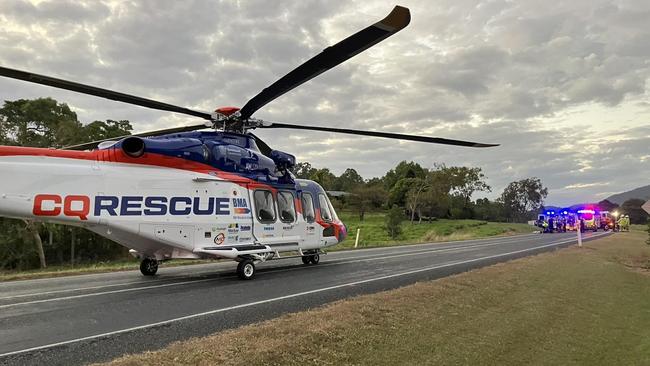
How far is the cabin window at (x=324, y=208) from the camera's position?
15.7 meters

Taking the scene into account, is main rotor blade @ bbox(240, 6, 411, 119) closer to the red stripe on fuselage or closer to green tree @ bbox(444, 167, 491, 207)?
the red stripe on fuselage

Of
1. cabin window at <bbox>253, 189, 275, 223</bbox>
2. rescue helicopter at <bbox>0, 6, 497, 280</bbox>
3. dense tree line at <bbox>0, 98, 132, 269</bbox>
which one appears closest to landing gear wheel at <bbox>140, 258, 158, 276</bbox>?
rescue helicopter at <bbox>0, 6, 497, 280</bbox>

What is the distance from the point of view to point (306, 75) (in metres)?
8.76

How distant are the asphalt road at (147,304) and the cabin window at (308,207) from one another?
5.41 feet

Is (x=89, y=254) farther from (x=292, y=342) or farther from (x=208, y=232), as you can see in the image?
(x=292, y=342)

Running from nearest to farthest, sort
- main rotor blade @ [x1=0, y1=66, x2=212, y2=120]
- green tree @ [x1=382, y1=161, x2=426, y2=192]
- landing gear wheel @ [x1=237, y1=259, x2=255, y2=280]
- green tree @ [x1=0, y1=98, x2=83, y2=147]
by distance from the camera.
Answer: main rotor blade @ [x1=0, y1=66, x2=212, y2=120] → landing gear wheel @ [x1=237, y1=259, x2=255, y2=280] → green tree @ [x1=0, y1=98, x2=83, y2=147] → green tree @ [x1=382, y1=161, x2=426, y2=192]

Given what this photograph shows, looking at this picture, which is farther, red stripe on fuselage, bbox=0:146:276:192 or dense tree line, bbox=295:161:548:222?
dense tree line, bbox=295:161:548:222

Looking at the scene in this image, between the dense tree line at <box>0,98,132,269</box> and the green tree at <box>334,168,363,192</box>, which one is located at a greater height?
the green tree at <box>334,168,363,192</box>

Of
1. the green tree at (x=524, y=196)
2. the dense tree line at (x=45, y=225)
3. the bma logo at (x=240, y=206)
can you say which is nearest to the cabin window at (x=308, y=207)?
the bma logo at (x=240, y=206)

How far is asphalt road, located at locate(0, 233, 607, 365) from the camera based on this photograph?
222 inches

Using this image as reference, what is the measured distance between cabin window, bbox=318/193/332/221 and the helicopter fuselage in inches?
44.9

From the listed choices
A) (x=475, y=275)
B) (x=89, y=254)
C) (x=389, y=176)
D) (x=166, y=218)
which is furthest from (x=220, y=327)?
(x=389, y=176)

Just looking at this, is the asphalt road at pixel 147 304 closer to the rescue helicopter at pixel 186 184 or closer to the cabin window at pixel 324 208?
the rescue helicopter at pixel 186 184

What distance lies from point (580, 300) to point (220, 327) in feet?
29.1
